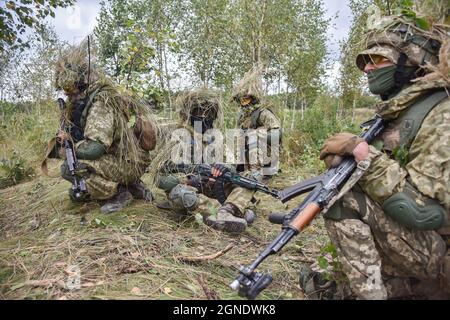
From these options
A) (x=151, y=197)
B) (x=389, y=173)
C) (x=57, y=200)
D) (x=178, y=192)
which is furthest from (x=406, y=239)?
(x=57, y=200)

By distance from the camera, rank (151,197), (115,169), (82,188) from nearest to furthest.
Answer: (82,188), (115,169), (151,197)

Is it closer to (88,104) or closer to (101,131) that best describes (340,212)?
(101,131)

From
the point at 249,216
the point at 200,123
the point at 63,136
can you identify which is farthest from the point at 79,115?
the point at 249,216

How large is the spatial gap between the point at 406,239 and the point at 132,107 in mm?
3261

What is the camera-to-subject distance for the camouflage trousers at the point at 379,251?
208 cm

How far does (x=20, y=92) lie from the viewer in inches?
399

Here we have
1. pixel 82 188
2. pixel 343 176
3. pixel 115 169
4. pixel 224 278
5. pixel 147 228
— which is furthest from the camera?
pixel 115 169

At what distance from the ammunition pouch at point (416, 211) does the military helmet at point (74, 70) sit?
3475 mm

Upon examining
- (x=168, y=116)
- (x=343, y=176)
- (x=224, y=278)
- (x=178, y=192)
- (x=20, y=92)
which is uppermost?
(x=20, y=92)

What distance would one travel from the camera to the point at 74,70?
3.97m

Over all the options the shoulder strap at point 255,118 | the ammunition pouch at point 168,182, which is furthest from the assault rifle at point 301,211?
the shoulder strap at point 255,118

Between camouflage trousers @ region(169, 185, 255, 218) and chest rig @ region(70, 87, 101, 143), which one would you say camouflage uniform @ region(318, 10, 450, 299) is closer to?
camouflage trousers @ region(169, 185, 255, 218)

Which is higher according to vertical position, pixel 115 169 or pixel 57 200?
pixel 115 169
